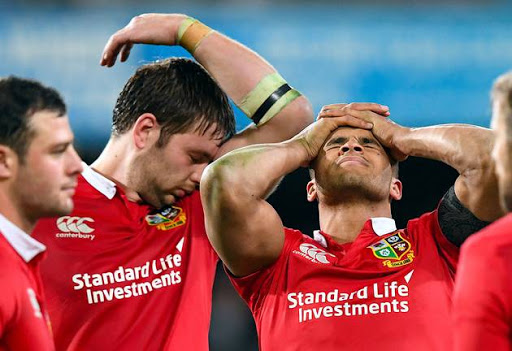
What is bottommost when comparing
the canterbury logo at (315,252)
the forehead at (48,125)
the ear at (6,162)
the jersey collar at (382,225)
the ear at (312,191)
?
the canterbury logo at (315,252)

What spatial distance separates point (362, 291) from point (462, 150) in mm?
611

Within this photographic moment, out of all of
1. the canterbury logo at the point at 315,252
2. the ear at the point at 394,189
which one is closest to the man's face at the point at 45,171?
the canterbury logo at the point at 315,252

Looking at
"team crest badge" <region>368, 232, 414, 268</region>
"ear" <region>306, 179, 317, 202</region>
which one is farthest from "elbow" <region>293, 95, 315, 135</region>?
"team crest badge" <region>368, 232, 414, 268</region>

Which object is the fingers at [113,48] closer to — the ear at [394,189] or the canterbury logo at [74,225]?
the canterbury logo at [74,225]

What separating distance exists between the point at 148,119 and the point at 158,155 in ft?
0.54

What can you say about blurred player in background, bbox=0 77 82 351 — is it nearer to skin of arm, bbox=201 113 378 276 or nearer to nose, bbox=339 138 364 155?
skin of arm, bbox=201 113 378 276

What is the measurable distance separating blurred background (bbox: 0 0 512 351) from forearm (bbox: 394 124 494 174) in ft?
9.90

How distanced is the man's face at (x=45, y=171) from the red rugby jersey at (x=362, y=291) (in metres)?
0.98

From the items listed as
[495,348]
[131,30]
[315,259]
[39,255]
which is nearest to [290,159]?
[315,259]

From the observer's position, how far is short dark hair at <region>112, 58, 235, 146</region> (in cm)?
364

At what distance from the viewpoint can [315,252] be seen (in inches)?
136

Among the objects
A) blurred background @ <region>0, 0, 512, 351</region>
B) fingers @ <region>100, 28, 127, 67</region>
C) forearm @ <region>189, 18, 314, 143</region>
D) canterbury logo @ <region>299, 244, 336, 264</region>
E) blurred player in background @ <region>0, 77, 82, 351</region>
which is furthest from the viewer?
blurred background @ <region>0, 0, 512, 351</region>

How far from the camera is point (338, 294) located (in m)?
3.27

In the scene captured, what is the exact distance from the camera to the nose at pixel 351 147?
3512mm
